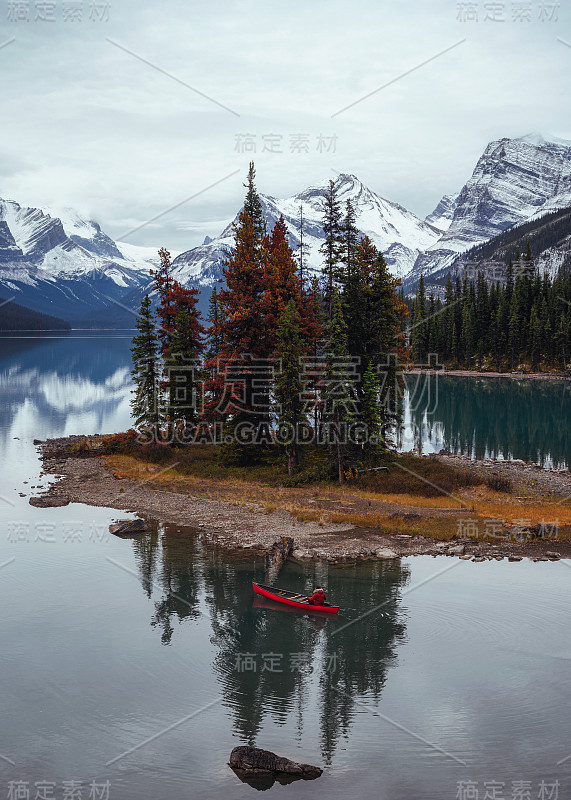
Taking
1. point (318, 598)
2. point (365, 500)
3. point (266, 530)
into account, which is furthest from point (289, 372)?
point (318, 598)

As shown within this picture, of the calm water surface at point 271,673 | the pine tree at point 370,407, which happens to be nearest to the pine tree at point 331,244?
the pine tree at point 370,407

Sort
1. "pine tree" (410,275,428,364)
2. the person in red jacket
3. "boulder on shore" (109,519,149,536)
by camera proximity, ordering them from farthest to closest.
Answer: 1. "pine tree" (410,275,428,364)
2. "boulder on shore" (109,519,149,536)
3. the person in red jacket

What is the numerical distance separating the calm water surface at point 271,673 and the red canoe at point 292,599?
1.54 feet

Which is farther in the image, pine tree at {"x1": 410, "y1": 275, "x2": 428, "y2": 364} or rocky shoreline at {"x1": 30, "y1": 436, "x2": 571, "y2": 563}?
pine tree at {"x1": 410, "y1": 275, "x2": 428, "y2": 364}

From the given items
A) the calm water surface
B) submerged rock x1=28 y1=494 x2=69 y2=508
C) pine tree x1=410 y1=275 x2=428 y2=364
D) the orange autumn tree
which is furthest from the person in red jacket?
pine tree x1=410 y1=275 x2=428 y2=364

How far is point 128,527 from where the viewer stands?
3841 cm

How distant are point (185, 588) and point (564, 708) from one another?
16.3 metres

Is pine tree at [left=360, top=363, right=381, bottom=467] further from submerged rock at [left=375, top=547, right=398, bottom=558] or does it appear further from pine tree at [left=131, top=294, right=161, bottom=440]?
pine tree at [left=131, top=294, right=161, bottom=440]

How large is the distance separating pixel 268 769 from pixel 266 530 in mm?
20138

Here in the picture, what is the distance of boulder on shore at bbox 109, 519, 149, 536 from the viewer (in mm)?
38219

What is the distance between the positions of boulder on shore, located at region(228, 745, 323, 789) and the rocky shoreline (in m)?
15.8

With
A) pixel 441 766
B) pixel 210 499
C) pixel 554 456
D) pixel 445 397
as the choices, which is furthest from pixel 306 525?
pixel 445 397

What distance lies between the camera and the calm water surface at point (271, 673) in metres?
18.0

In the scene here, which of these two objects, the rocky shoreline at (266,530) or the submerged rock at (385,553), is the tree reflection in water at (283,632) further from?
the rocky shoreline at (266,530)
